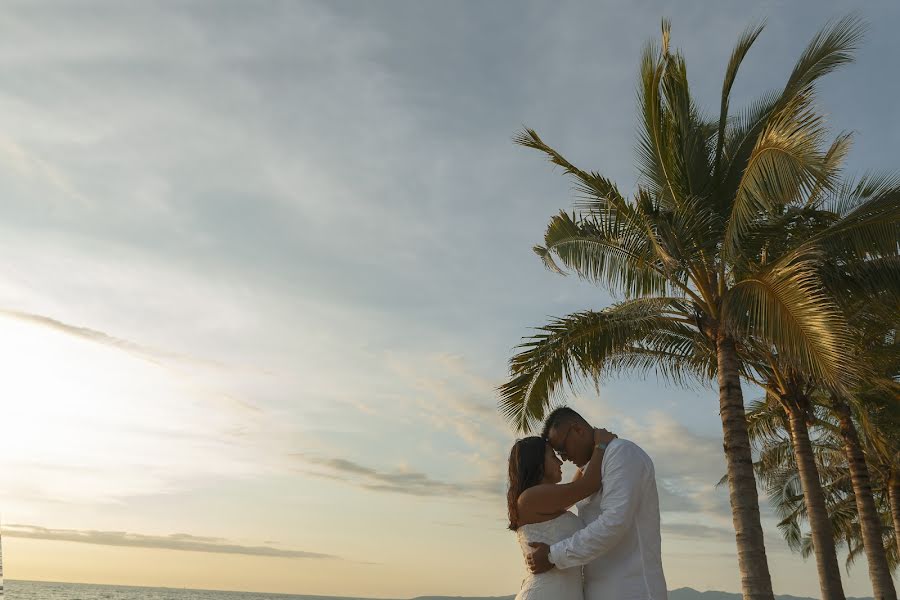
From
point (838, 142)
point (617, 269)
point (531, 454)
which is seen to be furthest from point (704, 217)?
point (531, 454)

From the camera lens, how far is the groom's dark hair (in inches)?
152

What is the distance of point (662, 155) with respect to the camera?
12859mm

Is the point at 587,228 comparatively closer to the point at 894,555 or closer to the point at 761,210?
the point at 761,210

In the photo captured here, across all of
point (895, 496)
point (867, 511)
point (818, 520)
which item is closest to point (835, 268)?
point (818, 520)

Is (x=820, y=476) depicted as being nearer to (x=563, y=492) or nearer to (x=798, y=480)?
(x=798, y=480)

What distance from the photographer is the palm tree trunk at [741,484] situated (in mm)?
10836

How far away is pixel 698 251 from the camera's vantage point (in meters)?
12.0

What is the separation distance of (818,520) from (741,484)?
209 inches

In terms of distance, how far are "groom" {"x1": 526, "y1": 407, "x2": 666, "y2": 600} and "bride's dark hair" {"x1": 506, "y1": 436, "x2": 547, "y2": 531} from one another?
24 centimetres

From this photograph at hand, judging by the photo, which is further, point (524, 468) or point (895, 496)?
point (895, 496)

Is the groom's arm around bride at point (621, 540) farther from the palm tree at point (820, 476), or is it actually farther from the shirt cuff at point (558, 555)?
the palm tree at point (820, 476)

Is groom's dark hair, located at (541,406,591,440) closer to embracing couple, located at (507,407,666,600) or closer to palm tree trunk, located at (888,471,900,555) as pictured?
embracing couple, located at (507,407,666,600)

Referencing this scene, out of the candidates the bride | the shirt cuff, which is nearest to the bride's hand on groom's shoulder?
the bride

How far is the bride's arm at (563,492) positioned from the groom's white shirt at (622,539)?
0.06 metres
